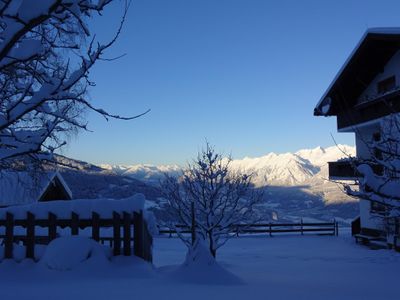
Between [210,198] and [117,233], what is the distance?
25.7ft

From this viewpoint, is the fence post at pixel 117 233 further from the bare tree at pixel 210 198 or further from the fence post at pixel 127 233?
the bare tree at pixel 210 198

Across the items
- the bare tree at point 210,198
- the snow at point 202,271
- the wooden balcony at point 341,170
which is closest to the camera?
the snow at point 202,271

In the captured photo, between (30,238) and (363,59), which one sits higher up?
(363,59)

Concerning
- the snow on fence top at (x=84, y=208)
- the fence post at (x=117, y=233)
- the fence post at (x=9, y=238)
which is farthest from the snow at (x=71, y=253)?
the fence post at (x=9, y=238)

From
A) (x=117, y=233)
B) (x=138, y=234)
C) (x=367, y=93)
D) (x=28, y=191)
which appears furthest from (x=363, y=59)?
(x=117, y=233)

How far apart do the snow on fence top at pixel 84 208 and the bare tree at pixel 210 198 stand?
6.53m

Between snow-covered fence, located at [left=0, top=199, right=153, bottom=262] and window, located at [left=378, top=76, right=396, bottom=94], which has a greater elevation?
window, located at [left=378, top=76, right=396, bottom=94]

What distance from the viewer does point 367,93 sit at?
21.9m

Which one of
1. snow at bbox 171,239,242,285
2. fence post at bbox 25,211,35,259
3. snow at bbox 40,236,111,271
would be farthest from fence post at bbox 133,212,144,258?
fence post at bbox 25,211,35,259

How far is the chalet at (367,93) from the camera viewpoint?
727 inches

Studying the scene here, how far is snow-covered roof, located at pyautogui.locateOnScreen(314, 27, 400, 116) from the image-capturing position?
58.5 feet

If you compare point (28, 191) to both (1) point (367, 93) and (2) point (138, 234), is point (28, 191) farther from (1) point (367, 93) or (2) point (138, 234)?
(1) point (367, 93)

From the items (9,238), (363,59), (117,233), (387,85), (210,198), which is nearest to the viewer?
(117,233)

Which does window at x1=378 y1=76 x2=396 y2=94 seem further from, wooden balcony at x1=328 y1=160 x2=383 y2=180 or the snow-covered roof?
wooden balcony at x1=328 y1=160 x2=383 y2=180
